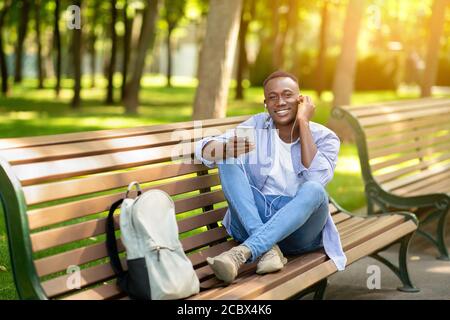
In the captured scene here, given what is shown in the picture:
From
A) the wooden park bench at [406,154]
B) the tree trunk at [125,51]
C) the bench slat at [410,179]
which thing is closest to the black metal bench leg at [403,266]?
the wooden park bench at [406,154]

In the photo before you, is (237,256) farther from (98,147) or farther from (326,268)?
(98,147)

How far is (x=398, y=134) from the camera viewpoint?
313 inches

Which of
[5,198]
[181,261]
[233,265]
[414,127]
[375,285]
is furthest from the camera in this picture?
[414,127]

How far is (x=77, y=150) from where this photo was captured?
4141 mm

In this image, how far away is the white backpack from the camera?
3.76 meters

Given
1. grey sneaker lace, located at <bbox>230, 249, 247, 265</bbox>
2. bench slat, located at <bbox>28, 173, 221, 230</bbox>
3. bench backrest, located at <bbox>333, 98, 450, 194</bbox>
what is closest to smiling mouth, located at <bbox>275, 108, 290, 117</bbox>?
bench slat, located at <bbox>28, 173, 221, 230</bbox>

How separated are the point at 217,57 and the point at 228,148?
5332 mm

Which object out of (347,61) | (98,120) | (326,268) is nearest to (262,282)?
(326,268)

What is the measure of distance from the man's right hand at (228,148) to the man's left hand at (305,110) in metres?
0.34

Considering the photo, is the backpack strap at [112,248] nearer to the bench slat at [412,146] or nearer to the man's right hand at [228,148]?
the man's right hand at [228,148]

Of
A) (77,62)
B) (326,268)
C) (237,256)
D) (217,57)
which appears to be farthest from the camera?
(77,62)
